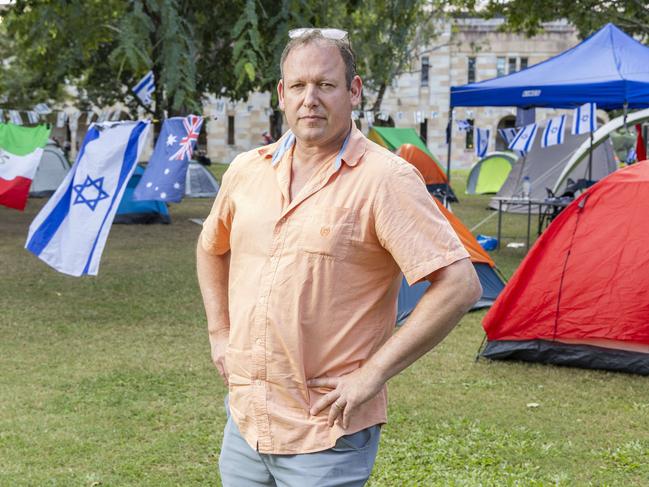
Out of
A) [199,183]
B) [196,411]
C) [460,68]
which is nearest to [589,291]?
[196,411]

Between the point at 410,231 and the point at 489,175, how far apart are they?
21.6 meters

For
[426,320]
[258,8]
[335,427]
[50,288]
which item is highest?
[258,8]

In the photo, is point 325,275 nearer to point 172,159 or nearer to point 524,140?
point 172,159

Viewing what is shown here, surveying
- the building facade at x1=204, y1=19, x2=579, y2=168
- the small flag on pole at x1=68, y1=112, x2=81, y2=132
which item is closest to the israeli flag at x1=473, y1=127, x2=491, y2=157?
the building facade at x1=204, y1=19, x2=579, y2=168

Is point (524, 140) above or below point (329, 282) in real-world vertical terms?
below

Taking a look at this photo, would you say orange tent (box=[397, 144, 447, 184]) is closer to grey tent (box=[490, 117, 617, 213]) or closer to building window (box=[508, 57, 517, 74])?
grey tent (box=[490, 117, 617, 213])

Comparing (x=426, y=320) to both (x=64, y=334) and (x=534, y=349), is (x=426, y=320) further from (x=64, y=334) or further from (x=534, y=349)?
(x=64, y=334)

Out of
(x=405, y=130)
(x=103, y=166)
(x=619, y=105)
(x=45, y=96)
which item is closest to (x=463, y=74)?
(x=45, y=96)

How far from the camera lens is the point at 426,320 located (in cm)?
195

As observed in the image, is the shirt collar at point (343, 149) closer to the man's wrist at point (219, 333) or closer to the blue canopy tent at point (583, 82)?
the man's wrist at point (219, 333)

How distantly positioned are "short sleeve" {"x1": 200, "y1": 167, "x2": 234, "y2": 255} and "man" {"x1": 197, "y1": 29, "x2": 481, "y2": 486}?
15cm

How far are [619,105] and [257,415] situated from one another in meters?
9.17

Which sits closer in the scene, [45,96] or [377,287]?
[377,287]

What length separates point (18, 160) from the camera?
31.7 ft
